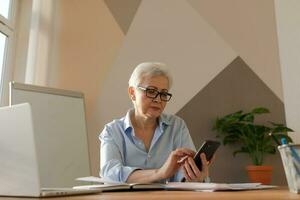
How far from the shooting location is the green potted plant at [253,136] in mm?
2424

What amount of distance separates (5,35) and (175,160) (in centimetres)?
199

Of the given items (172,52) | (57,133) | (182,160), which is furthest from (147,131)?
(172,52)

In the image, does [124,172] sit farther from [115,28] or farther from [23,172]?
[115,28]

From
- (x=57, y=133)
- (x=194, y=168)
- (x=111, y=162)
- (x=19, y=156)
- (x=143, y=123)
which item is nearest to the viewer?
→ (x=19, y=156)

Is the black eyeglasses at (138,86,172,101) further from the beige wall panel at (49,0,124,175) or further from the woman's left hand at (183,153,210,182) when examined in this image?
the beige wall panel at (49,0,124,175)

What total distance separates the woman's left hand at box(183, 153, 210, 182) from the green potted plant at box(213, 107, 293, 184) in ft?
3.61

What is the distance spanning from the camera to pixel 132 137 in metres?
1.83

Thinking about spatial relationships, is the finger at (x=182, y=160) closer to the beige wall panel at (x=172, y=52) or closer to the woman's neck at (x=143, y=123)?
the woman's neck at (x=143, y=123)

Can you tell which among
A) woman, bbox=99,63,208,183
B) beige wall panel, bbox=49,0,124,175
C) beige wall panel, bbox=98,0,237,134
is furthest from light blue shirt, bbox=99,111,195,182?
beige wall panel, bbox=49,0,124,175

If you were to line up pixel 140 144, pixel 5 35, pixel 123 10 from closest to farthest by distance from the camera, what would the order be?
pixel 140 144 < pixel 5 35 < pixel 123 10

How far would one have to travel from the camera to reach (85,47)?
2.92 m

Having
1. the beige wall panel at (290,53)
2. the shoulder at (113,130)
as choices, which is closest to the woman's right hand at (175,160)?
the shoulder at (113,130)

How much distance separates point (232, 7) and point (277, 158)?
51.6 inches

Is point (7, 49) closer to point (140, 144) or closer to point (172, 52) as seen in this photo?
point (172, 52)
